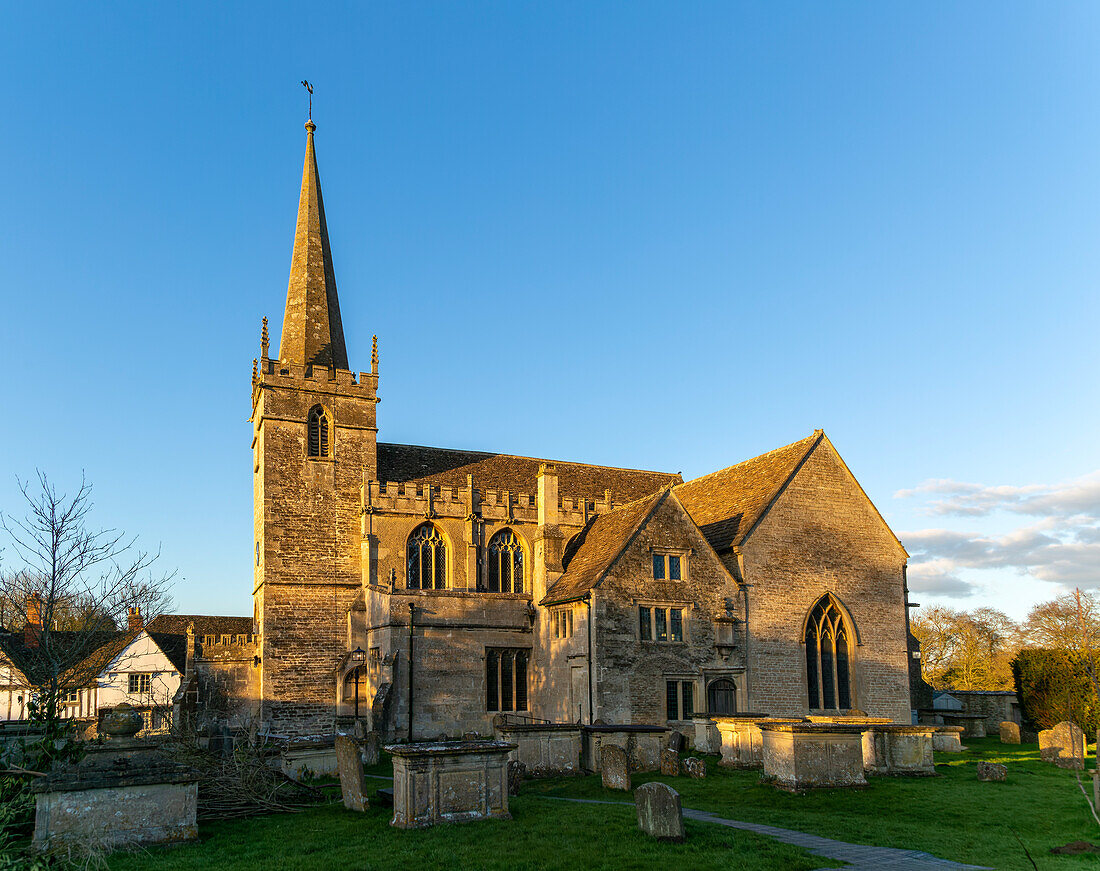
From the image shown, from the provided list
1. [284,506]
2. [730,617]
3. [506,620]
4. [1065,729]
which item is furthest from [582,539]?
[1065,729]

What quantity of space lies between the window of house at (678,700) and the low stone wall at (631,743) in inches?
260

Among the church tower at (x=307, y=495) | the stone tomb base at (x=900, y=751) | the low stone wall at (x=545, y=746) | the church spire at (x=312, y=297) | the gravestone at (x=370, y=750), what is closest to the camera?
the stone tomb base at (x=900, y=751)

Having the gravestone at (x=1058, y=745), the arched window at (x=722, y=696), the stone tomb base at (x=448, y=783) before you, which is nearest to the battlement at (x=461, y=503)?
the arched window at (x=722, y=696)

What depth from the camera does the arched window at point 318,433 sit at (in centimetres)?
4097

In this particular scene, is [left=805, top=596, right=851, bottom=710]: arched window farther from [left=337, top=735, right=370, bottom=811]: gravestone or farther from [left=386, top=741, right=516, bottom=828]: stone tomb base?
[left=337, top=735, right=370, bottom=811]: gravestone

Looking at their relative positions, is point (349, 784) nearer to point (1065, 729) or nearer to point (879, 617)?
point (1065, 729)

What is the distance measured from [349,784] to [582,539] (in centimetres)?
1999

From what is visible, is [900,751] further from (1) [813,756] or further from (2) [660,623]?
(2) [660,623]

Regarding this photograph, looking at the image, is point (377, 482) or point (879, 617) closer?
point (879, 617)

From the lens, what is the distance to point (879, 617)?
117 feet

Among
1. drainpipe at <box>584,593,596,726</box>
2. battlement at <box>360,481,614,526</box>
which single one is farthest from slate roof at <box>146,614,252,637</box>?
drainpipe at <box>584,593,596,726</box>

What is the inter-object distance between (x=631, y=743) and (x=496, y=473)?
22859mm

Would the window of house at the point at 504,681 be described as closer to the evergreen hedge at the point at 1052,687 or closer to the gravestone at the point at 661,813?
the gravestone at the point at 661,813

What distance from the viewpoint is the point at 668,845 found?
13.8 meters
